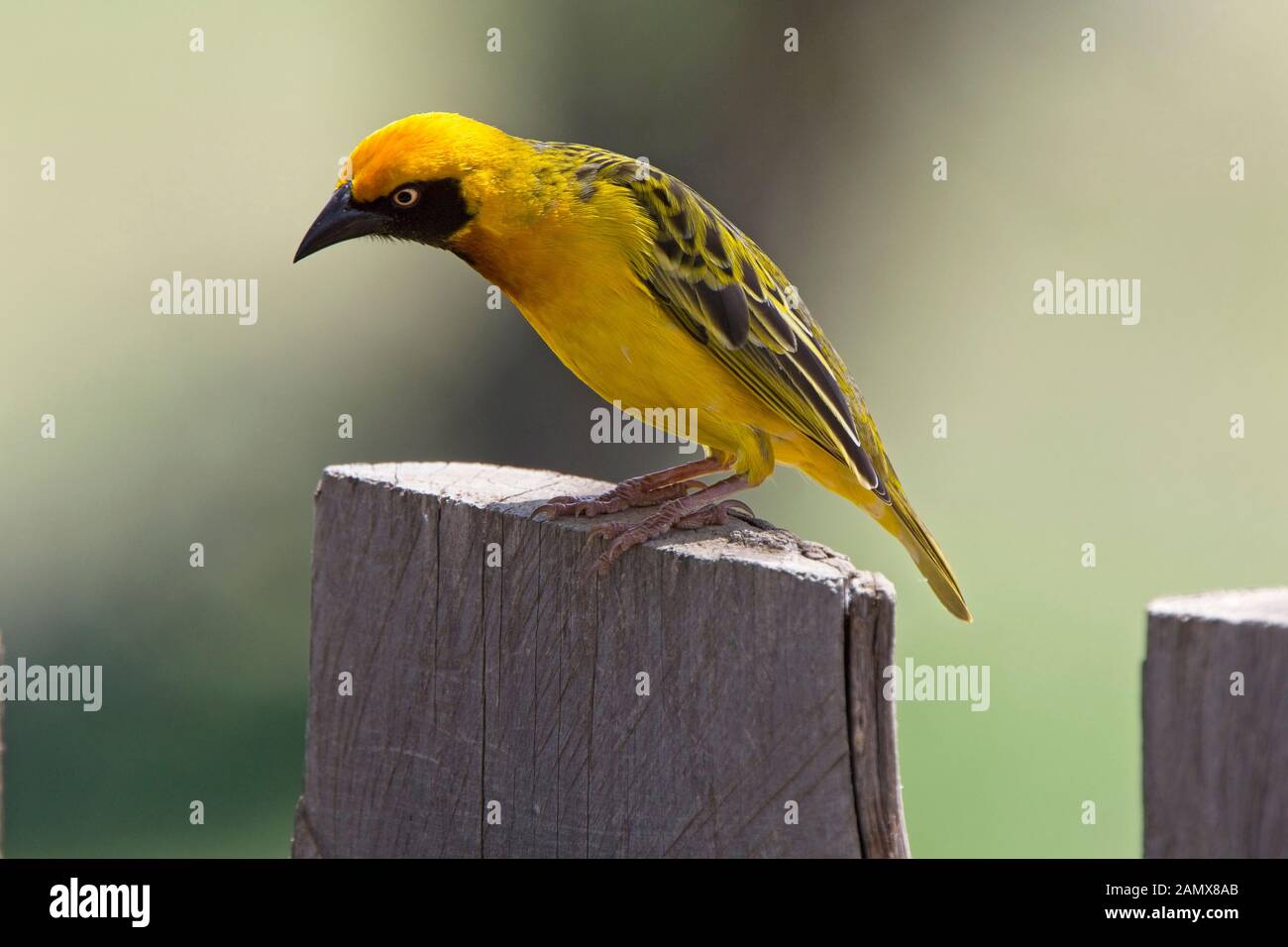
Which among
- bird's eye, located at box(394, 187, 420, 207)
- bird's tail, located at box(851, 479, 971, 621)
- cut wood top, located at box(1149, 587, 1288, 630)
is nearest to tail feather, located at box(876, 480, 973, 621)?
bird's tail, located at box(851, 479, 971, 621)

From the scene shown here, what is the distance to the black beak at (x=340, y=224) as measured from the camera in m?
3.83

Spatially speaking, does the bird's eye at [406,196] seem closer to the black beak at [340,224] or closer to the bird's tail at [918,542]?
the black beak at [340,224]

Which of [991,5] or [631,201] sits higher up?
[991,5]

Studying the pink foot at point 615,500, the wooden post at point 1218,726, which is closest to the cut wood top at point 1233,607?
the wooden post at point 1218,726

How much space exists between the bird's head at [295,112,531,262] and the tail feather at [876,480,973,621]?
1467 mm

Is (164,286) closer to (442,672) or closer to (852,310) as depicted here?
(852,310)

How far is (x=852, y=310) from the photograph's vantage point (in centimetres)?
865

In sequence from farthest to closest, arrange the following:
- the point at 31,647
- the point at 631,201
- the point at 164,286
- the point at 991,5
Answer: the point at 991,5 → the point at 164,286 → the point at 31,647 → the point at 631,201

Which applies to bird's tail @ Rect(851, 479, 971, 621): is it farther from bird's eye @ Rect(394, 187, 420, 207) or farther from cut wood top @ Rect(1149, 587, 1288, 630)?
cut wood top @ Rect(1149, 587, 1288, 630)

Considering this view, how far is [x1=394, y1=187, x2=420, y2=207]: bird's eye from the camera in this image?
12.7 ft

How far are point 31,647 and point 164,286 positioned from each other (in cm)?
216

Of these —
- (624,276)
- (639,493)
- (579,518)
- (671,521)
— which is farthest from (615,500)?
(624,276)

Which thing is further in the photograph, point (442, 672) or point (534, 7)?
point (534, 7)

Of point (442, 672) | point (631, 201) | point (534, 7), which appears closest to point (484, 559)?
point (442, 672)
